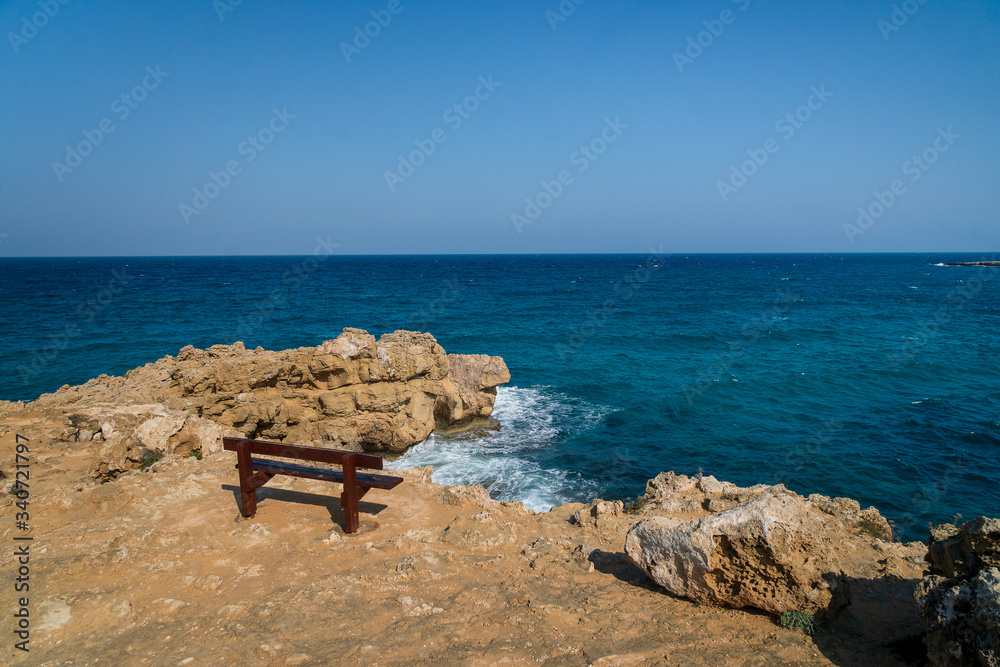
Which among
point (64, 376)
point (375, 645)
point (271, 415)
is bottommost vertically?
point (64, 376)

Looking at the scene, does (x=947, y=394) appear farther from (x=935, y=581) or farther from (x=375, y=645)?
(x=375, y=645)

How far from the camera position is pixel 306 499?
25.6 ft

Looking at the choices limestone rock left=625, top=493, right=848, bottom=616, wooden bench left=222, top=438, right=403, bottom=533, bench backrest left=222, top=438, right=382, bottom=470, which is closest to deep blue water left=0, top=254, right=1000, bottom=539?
wooden bench left=222, top=438, right=403, bottom=533

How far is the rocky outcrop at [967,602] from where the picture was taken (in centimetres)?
353

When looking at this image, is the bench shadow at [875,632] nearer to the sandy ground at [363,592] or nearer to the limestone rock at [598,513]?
the sandy ground at [363,592]

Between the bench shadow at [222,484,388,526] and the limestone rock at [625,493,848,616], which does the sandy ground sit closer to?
the bench shadow at [222,484,388,526]

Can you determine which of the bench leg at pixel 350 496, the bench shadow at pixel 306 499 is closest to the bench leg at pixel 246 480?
the bench shadow at pixel 306 499

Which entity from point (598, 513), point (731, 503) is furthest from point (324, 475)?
point (731, 503)

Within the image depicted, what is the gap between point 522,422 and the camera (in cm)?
1805

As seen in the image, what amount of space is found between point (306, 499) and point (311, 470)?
3.09 ft

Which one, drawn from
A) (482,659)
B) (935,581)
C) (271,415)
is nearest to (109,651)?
(482,659)

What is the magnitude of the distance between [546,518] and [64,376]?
2519cm

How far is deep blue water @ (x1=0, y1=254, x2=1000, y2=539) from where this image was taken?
45.4ft

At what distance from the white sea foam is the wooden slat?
19.6ft
